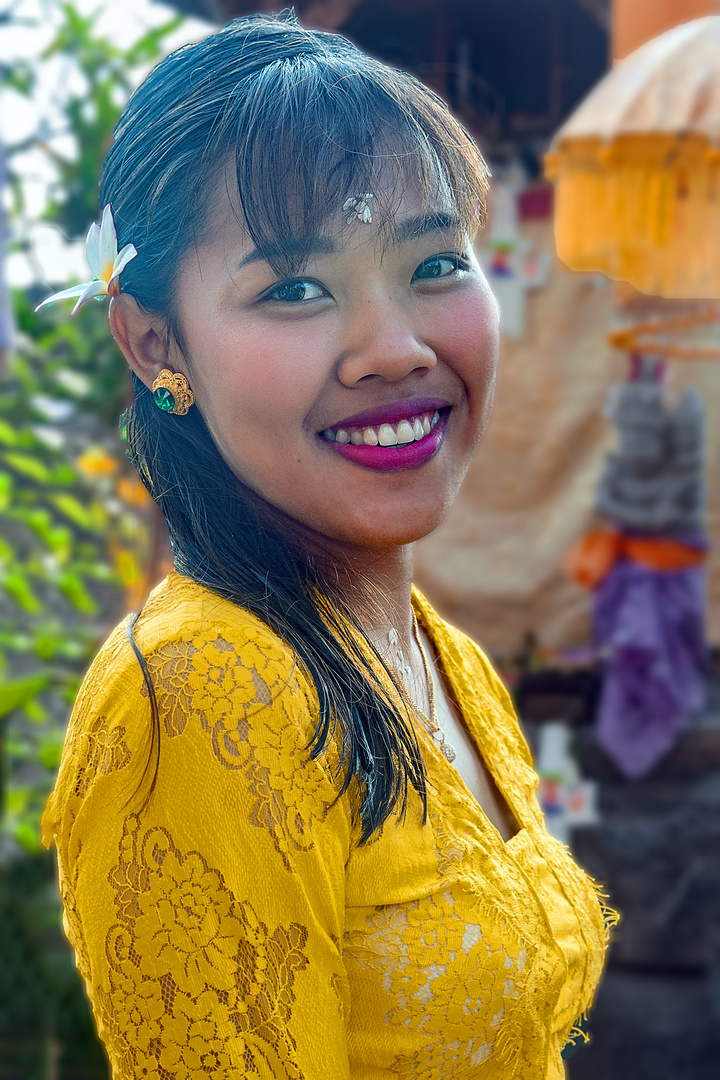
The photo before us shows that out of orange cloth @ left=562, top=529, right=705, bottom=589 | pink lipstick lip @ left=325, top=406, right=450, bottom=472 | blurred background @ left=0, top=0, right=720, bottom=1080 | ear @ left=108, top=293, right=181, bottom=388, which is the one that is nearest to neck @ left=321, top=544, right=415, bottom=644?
pink lipstick lip @ left=325, top=406, right=450, bottom=472

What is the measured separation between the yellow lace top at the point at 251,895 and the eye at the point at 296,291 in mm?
265

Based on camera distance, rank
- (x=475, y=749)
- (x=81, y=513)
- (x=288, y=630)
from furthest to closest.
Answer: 1. (x=81, y=513)
2. (x=475, y=749)
3. (x=288, y=630)

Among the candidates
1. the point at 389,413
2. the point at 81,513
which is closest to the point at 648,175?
the point at 389,413

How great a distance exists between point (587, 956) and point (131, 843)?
52 centimetres

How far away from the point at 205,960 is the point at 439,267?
0.63 meters

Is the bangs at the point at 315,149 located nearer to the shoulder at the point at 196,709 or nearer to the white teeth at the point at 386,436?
the white teeth at the point at 386,436

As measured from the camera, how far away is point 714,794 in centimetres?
363

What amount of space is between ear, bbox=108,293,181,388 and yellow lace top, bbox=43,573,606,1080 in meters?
0.20

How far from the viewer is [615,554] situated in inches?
140

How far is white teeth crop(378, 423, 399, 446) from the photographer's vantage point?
0.95 meters

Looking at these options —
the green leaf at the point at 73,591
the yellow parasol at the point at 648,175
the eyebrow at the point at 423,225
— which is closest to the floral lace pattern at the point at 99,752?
the eyebrow at the point at 423,225

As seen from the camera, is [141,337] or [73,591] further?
[73,591]

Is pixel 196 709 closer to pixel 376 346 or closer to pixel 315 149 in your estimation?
pixel 376 346

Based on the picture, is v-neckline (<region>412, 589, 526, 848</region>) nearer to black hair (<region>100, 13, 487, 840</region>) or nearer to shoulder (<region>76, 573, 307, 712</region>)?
black hair (<region>100, 13, 487, 840</region>)
